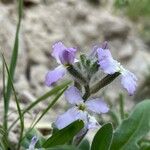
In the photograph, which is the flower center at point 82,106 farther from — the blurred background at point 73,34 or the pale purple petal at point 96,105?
the blurred background at point 73,34

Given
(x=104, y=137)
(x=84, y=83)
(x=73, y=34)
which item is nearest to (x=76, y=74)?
(x=84, y=83)

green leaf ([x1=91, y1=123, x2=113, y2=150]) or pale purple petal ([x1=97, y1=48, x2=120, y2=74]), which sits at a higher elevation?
pale purple petal ([x1=97, y1=48, x2=120, y2=74])

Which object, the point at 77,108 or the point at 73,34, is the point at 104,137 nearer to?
the point at 77,108

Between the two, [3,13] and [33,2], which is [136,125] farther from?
[33,2]

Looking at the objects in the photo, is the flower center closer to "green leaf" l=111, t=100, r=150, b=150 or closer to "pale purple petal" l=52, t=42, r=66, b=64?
"pale purple petal" l=52, t=42, r=66, b=64

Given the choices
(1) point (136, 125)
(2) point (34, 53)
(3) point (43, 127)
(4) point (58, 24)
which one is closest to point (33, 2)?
(4) point (58, 24)

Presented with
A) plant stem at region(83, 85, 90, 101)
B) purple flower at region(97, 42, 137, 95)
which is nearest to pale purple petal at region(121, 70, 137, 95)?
purple flower at region(97, 42, 137, 95)

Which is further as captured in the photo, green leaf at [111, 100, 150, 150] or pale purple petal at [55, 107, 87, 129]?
green leaf at [111, 100, 150, 150]

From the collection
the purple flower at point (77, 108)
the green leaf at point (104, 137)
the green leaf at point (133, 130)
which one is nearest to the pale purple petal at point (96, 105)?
the purple flower at point (77, 108)
